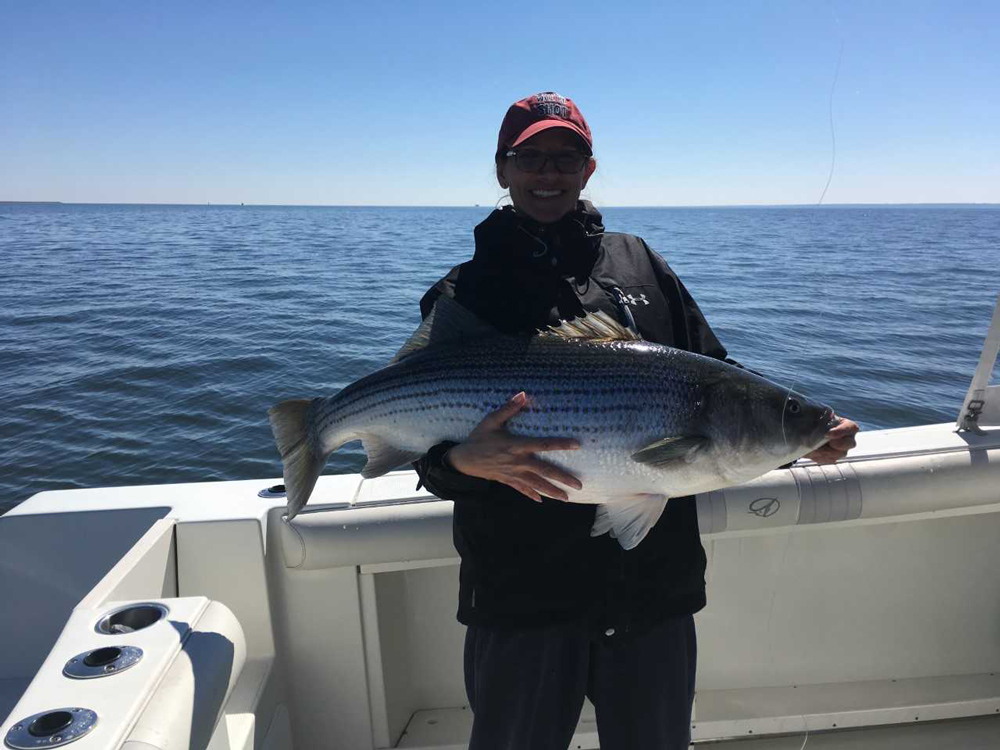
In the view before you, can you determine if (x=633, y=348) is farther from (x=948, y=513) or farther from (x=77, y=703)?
(x=948, y=513)

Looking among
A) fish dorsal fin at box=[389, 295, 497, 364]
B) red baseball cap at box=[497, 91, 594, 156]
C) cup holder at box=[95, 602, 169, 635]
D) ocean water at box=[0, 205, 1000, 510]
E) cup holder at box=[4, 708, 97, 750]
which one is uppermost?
red baseball cap at box=[497, 91, 594, 156]

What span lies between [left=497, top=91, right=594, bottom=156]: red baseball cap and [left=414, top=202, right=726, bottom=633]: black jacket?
27cm

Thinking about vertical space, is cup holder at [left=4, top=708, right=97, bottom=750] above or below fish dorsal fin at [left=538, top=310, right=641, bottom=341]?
below

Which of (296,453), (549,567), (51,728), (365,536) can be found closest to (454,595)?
(365,536)

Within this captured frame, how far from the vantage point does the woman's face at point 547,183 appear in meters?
2.42

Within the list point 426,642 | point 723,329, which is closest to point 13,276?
point 723,329

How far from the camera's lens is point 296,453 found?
8.63 feet

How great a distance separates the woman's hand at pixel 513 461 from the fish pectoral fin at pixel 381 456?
0.37m

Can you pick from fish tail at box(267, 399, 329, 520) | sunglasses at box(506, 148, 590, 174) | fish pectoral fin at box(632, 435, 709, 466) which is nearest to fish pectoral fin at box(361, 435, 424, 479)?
fish tail at box(267, 399, 329, 520)

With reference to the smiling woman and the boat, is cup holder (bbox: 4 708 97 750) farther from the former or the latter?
the smiling woman

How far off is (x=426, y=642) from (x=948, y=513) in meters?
2.76

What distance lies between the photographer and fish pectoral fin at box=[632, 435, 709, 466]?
211 cm

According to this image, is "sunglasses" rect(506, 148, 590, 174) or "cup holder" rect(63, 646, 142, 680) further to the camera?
"sunglasses" rect(506, 148, 590, 174)

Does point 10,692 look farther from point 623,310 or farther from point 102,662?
point 623,310
